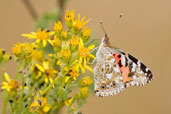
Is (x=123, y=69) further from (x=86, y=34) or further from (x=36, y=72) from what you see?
(x=36, y=72)

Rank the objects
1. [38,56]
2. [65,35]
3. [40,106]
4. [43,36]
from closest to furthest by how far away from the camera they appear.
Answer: [40,106], [65,35], [38,56], [43,36]

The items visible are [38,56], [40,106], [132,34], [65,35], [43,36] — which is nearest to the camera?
[40,106]

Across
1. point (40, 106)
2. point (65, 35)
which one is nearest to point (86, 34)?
point (65, 35)

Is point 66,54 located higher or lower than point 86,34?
lower

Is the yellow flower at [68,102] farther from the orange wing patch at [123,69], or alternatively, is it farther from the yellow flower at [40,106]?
the orange wing patch at [123,69]

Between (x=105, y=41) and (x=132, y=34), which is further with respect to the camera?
(x=132, y=34)

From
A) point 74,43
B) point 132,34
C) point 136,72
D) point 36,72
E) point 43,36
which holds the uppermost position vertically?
point 132,34

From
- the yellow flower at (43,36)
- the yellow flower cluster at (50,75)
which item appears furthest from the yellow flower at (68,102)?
the yellow flower at (43,36)
